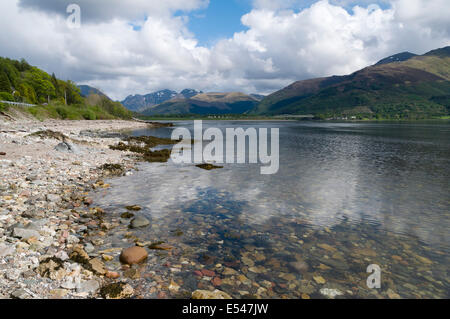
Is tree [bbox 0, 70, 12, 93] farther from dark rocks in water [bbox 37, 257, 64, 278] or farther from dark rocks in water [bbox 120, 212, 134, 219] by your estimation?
dark rocks in water [bbox 37, 257, 64, 278]

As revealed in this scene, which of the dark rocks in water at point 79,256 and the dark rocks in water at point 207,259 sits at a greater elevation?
the dark rocks in water at point 79,256

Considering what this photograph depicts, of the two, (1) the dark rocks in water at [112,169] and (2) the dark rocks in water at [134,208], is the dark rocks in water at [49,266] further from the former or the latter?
(1) the dark rocks in water at [112,169]

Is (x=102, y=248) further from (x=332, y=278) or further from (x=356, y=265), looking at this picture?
(x=356, y=265)

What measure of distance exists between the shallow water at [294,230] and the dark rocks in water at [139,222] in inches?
21.7

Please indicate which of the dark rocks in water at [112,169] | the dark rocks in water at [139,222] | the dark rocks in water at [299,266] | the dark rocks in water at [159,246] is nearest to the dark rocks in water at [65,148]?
the dark rocks in water at [112,169]

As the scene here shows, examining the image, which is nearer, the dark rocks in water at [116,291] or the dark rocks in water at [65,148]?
the dark rocks in water at [116,291]

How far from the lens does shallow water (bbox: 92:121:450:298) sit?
855 cm

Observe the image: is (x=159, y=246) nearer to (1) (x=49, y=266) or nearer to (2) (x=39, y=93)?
(1) (x=49, y=266)

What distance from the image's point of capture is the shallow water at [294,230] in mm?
8555

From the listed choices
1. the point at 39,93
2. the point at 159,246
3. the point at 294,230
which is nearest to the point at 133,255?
the point at 159,246

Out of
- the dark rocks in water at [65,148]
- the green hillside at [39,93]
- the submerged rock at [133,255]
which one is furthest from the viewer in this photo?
the green hillside at [39,93]
